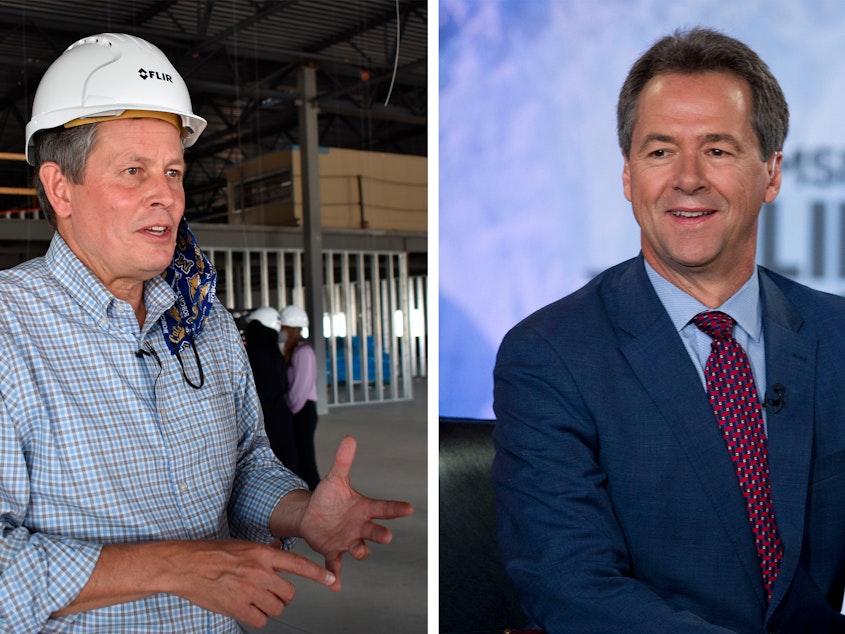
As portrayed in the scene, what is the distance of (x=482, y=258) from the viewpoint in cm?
235

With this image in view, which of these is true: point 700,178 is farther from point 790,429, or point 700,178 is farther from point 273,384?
point 273,384

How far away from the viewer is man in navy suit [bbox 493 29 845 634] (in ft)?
5.38

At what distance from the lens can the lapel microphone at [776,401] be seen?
68.9 inches

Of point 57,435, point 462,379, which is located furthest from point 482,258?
point 57,435

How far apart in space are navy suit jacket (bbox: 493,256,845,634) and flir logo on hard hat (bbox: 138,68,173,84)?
819 millimetres

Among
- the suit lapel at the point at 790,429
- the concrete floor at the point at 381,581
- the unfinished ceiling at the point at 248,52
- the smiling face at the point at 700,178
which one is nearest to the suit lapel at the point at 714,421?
the suit lapel at the point at 790,429

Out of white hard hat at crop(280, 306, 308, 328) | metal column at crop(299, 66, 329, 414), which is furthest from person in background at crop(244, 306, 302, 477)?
metal column at crop(299, 66, 329, 414)

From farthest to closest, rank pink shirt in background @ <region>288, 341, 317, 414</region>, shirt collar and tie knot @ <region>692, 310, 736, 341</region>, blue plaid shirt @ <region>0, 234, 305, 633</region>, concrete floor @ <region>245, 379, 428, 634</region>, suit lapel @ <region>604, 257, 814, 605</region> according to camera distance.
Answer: pink shirt in background @ <region>288, 341, 317, 414</region> → concrete floor @ <region>245, 379, 428, 634</region> → shirt collar and tie knot @ <region>692, 310, 736, 341</region> → suit lapel @ <region>604, 257, 814, 605</region> → blue plaid shirt @ <region>0, 234, 305, 633</region>

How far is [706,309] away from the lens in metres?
1.85

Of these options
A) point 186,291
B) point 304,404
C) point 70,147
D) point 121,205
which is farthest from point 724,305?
point 304,404

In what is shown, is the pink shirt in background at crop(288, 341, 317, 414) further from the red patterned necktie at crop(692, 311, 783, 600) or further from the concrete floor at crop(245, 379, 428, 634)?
the red patterned necktie at crop(692, 311, 783, 600)

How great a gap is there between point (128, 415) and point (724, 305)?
117 centimetres

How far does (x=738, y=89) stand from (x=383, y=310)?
1488cm

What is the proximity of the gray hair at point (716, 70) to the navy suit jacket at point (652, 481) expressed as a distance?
43 cm
